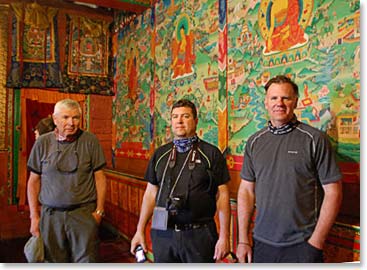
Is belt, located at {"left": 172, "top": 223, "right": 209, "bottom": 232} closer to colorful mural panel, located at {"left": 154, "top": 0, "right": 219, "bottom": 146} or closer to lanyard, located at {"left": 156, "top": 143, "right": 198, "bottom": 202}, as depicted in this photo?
lanyard, located at {"left": 156, "top": 143, "right": 198, "bottom": 202}

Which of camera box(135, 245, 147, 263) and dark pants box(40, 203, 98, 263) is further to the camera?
dark pants box(40, 203, 98, 263)

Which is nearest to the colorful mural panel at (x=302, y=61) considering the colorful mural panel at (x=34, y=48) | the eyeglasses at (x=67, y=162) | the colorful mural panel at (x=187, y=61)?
the colorful mural panel at (x=187, y=61)

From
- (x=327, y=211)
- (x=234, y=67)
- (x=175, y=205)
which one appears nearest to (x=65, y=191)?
(x=175, y=205)

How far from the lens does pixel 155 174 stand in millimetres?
1354

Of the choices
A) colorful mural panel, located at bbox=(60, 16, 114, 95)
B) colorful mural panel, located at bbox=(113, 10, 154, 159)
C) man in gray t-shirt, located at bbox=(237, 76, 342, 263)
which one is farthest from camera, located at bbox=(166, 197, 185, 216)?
colorful mural panel, located at bbox=(60, 16, 114, 95)

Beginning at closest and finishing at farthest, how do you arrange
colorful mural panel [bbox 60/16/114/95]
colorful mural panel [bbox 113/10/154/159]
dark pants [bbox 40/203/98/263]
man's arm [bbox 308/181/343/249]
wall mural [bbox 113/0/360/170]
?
man's arm [bbox 308/181/343/249] → wall mural [bbox 113/0/360/170] → dark pants [bbox 40/203/98/263] → colorful mural panel [bbox 113/10/154/159] → colorful mural panel [bbox 60/16/114/95]

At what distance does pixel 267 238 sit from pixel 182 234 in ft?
1.06

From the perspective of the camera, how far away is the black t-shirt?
4.11ft

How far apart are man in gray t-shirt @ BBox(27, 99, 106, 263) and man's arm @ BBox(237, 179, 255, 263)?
69 cm

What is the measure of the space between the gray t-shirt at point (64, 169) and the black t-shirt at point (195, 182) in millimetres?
400

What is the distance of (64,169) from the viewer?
1.49m

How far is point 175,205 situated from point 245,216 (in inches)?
11.2

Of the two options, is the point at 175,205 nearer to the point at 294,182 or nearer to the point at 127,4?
the point at 294,182

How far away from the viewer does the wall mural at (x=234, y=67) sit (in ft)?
4.39
